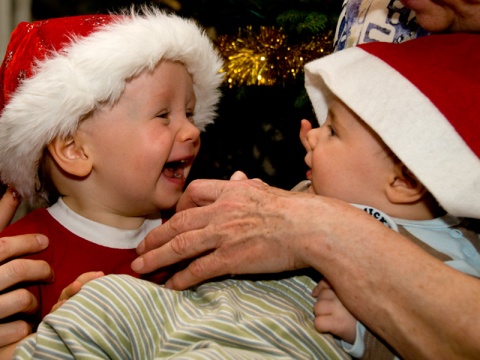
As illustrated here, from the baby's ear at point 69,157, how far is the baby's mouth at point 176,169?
0.23 m

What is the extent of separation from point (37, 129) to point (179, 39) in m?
0.46

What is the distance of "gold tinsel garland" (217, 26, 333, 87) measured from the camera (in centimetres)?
199

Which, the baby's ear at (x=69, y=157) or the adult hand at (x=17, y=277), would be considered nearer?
the adult hand at (x=17, y=277)

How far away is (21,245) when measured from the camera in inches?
47.0

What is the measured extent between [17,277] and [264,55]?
1362mm

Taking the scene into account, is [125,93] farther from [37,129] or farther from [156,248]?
[156,248]

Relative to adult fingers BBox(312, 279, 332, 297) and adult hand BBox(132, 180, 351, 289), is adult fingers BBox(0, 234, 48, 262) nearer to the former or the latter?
adult hand BBox(132, 180, 351, 289)

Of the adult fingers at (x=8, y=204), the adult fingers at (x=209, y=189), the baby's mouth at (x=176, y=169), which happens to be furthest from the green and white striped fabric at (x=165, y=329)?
the adult fingers at (x=8, y=204)

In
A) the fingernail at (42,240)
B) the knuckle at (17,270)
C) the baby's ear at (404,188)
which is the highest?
the baby's ear at (404,188)

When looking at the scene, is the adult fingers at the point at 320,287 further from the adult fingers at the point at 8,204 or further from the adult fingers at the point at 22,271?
the adult fingers at the point at 8,204

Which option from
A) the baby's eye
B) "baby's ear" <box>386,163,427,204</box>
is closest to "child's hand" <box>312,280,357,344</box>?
"baby's ear" <box>386,163,427,204</box>

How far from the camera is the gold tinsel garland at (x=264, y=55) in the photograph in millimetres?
1989

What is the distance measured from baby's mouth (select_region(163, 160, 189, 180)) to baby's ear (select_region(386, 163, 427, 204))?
63 cm

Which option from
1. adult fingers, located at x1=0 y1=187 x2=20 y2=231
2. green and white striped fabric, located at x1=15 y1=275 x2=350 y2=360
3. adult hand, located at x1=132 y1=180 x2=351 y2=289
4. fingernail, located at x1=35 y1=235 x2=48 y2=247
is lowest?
adult fingers, located at x1=0 y1=187 x2=20 y2=231
